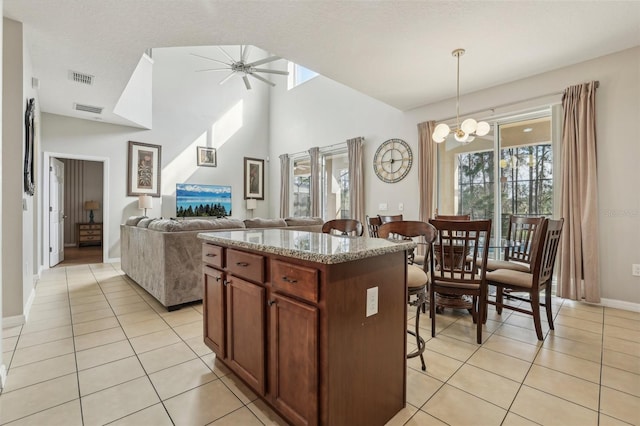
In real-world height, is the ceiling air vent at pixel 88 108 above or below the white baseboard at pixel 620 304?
above

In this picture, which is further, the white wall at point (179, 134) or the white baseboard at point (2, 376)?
the white wall at point (179, 134)

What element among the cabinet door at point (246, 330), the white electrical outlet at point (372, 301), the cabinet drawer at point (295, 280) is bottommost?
the cabinet door at point (246, 330)

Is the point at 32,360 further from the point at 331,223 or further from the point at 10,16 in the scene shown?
the point at 10,16

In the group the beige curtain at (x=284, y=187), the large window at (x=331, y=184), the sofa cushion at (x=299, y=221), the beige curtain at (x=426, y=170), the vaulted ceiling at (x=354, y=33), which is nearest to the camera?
the vaulted ceiling at (x=354, y=33)

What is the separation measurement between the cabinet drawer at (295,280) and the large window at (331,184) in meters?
4.75

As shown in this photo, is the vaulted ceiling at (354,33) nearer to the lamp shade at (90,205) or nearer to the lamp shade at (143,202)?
the lamp shade at (143,202)

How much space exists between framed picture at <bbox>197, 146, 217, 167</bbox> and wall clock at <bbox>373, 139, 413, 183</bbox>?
165 inches

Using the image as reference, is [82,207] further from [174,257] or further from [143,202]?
[174,257]

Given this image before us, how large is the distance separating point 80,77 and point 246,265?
4.17m

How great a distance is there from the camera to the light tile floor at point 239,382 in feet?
5.02

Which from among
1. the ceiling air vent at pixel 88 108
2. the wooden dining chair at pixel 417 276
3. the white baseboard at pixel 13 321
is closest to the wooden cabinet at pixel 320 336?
the wooden dining chair at pixel 417 276

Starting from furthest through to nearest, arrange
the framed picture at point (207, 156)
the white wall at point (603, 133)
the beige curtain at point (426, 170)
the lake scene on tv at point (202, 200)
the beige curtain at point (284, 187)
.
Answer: the beige curtain at point (284, 187) → the framed picture at point (207, 156) → the lake scene on tv at point (202, 200) → the beige curtain at point (426, 170) → the white wall at point (603, 133)

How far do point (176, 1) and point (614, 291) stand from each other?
204 inches

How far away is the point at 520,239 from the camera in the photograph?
10.8ft
